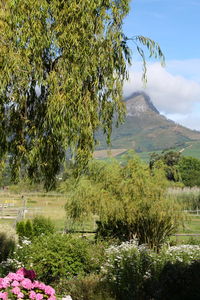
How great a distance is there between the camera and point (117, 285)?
8750 mm

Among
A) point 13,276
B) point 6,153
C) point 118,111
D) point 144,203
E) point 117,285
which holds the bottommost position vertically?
point 117,285

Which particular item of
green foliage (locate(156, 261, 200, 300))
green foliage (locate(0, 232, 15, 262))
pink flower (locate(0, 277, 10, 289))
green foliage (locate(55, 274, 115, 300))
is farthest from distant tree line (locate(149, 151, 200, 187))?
pink flower (locate(0, 277, 10, 289))

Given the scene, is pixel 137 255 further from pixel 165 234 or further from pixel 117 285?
pixel 165 234

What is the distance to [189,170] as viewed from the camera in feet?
298

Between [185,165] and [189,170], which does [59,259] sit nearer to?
[189,170]

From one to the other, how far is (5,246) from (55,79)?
26.9 feet

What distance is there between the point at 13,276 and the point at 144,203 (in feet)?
30.0

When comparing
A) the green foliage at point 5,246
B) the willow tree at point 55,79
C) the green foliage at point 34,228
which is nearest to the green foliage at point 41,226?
the green foliage at point 34,228

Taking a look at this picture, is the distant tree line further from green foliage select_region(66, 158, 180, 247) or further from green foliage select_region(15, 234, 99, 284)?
green foliage select_region(15, 234, 99, 284)

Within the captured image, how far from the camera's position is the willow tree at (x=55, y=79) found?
22.0ft

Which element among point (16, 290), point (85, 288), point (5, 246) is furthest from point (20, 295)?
point (5, 246)

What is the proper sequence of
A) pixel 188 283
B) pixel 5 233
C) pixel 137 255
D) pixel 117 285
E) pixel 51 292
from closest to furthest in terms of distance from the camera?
pixel 51 292, pixel 188 283, pixel 117 285, pixel 137 255, pixel 5 233

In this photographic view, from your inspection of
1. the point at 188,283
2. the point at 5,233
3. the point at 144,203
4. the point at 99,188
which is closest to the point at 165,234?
the point at 144,203

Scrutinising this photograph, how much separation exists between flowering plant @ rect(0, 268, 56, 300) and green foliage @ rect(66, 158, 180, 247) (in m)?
9.04
